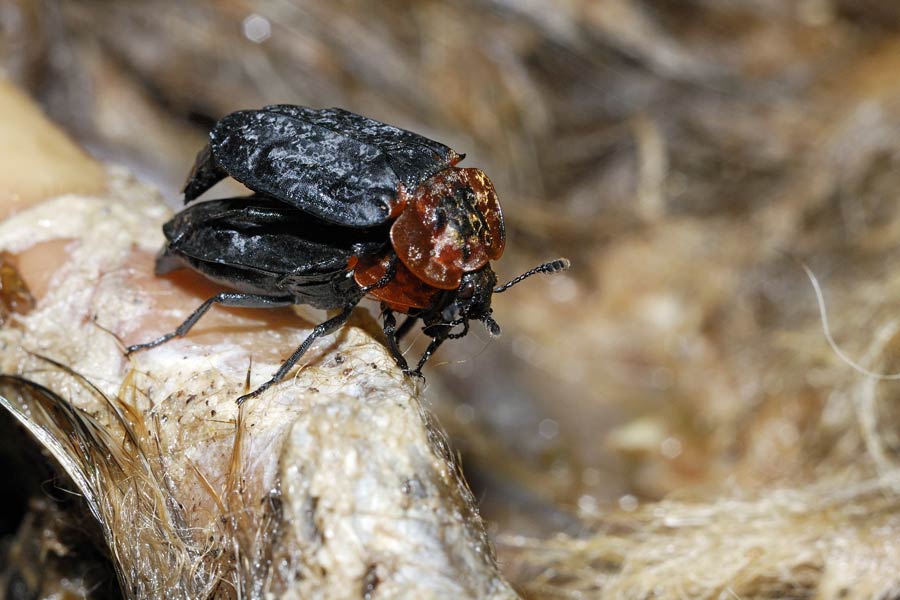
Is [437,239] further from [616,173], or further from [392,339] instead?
[616,173]

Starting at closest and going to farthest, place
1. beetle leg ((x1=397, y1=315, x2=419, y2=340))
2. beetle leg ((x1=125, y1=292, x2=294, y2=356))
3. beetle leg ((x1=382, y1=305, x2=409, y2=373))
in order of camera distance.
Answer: beetle leg ((x1=382, y1=305, x2=409, y2=373)) → beetle leg ((x1=125, y1=292, x2=294, y2=356)) → beetle leg ((x1=397, y1=315, x2=419, y2=340))

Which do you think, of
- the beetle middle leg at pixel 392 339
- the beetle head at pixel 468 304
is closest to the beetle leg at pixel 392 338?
the beetle middle leg at pixel 392 339

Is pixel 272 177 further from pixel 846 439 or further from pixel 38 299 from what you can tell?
pixel 846 439

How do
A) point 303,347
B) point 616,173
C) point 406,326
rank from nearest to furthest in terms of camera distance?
point 303,347 → point 406,326 → point 616,173

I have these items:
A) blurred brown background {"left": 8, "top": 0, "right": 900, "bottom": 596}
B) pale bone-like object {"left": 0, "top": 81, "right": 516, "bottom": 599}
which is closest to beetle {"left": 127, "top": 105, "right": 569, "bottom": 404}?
pale bone-like object {"left": 0, "top": 81, "right": 516, "bottom": 599}

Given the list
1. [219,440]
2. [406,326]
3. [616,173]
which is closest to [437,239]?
[406,326]

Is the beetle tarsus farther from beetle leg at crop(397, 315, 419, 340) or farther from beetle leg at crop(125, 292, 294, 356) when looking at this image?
beetle leg at crop(125, 292, 294, 356)
